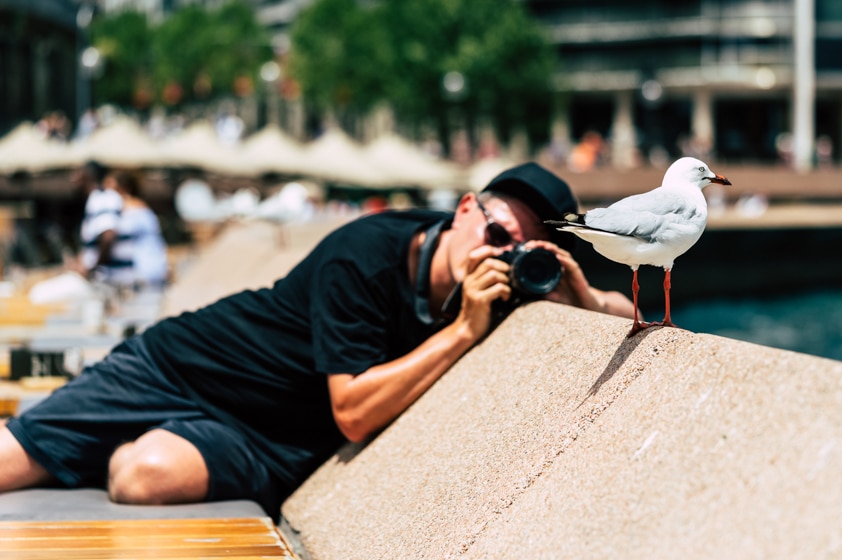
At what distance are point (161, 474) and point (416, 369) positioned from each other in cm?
80

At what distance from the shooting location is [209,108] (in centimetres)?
7356

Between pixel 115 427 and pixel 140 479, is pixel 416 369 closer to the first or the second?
pixel 140 479

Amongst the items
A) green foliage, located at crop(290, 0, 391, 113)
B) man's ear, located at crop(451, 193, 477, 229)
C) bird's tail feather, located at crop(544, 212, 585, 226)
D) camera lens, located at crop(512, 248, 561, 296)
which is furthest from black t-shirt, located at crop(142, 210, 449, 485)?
green foliage, located at crop(290, 0, 391, 113)

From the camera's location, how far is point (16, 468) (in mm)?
4152

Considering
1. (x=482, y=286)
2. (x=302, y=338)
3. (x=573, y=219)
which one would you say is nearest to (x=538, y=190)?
(x=482, y=286)

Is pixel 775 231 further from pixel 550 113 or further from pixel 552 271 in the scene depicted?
pixel 550 113

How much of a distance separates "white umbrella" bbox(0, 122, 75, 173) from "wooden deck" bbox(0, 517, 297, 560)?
21.7m

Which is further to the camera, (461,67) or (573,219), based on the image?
(461,67)

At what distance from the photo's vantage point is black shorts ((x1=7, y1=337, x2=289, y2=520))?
4.12m

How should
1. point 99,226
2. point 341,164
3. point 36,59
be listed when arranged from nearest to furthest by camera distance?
point 99,226 → point 341,164 → point 36,59

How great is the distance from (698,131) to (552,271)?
2737 inches

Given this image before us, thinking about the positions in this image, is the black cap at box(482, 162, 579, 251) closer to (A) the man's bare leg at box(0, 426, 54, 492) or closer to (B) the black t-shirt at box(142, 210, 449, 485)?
(B) the black t-shirt at box(142, 210, 449, 485)

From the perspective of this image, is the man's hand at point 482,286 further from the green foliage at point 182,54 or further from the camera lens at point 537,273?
the green foliage at point 182,54

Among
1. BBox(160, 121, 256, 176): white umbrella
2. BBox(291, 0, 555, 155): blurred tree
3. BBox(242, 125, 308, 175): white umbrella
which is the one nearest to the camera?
BBox(160, 121, 256, 176): white umbrella
